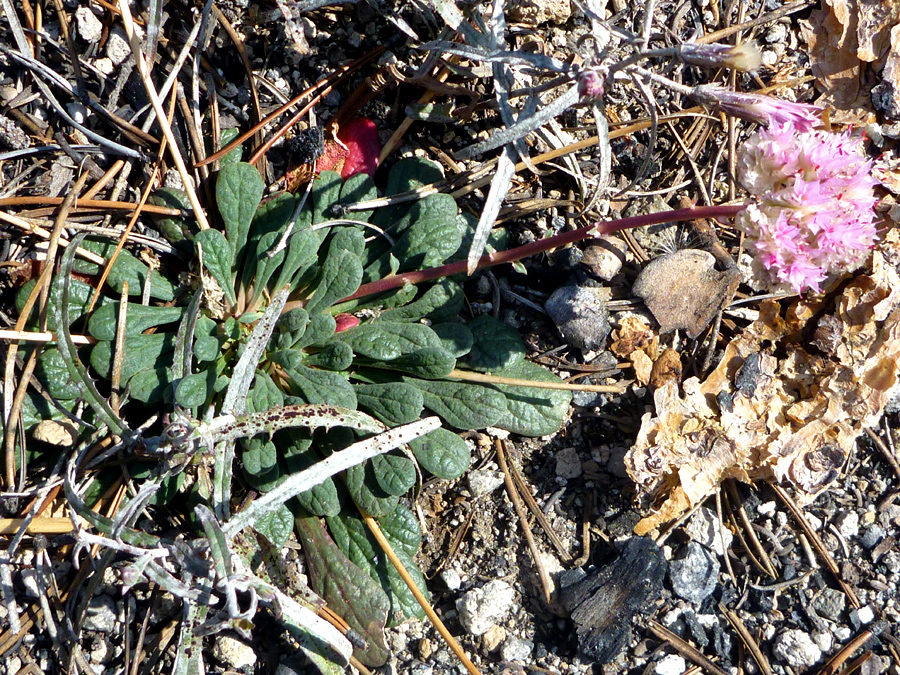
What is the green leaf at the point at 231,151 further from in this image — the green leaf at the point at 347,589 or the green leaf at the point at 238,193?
the green leaf at the point at 347,589

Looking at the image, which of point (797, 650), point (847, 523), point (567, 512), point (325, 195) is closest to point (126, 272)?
point (325, 195)

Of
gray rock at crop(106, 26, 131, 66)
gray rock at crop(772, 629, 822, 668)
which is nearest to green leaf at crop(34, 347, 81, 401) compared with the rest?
gray rock at crop(106, 26, 131, 66)

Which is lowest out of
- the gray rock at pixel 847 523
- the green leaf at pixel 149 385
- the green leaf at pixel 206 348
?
the gray rock at pixel 847 523

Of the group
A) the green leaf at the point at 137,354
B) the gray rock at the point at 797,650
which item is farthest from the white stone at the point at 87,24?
the gray rock at the point at 797,650

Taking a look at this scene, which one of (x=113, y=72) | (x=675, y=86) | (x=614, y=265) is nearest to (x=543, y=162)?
(x=614, y=265)

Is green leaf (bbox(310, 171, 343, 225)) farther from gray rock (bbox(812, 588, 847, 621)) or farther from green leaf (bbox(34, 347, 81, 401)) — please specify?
gray rock (bbox(812, 588, 847, 621))
